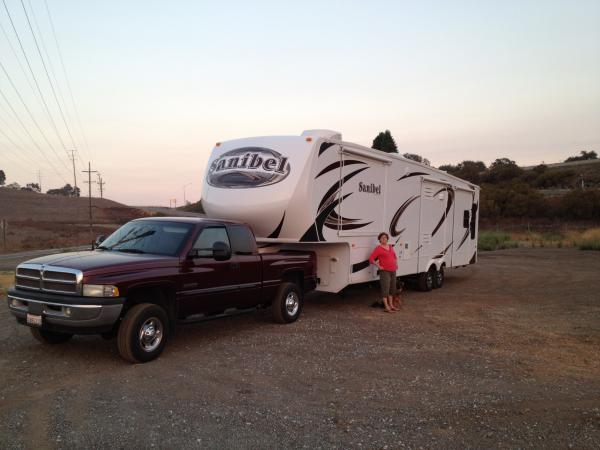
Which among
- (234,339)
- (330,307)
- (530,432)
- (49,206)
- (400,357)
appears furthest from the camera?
(49,206)

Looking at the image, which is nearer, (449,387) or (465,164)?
(449,387)

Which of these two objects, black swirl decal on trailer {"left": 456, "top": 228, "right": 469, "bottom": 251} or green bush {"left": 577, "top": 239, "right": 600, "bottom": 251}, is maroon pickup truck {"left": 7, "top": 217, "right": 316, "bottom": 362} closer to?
black swirl decal on trailer {"left": 456, "top": 228, "right": 469, "bottom": 251}

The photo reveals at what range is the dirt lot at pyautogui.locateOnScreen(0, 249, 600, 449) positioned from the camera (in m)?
4.55

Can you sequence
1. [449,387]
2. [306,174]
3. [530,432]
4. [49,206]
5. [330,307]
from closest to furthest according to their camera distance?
[530,432] < [449,387] < [306,174] < [330,307] < [49,206]

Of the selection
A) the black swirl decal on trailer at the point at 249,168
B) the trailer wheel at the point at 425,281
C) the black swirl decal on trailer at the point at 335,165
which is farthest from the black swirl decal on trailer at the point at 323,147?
the trailer wheel at the point at 425,281

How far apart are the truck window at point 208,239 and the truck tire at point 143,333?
3.52ft

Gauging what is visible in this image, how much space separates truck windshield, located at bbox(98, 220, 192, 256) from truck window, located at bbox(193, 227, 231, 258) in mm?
224

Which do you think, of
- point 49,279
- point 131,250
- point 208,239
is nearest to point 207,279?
point 208,239

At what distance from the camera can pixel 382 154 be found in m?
11.4

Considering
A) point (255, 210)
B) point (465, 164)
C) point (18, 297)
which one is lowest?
point (18, 297)

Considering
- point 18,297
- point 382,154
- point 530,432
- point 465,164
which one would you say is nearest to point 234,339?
point 18,297

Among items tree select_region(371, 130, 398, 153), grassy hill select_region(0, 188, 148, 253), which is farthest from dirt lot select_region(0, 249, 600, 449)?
grassy hill select_region(0, 188, 148, 253)

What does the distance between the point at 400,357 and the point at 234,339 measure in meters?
2.60

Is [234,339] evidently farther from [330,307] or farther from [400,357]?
[330,307]
